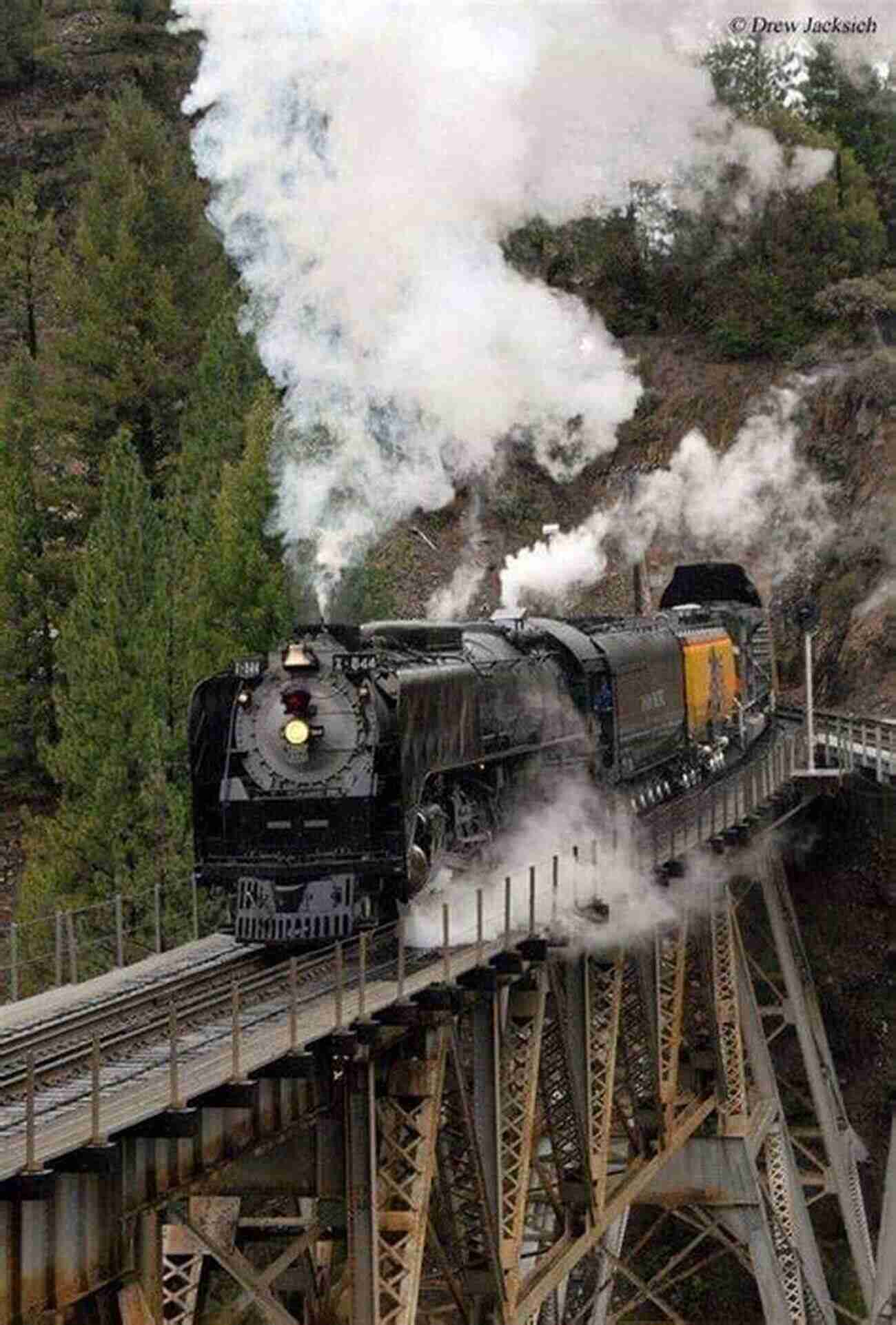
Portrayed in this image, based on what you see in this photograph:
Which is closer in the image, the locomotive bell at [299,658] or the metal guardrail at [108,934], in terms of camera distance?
the locomotive bell at [299,658]

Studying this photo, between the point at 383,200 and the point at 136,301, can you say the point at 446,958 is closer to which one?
the point at 383,200

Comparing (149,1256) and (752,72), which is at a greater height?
(752,72)

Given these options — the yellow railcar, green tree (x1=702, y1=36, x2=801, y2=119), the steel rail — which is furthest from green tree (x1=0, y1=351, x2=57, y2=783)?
the steel rail

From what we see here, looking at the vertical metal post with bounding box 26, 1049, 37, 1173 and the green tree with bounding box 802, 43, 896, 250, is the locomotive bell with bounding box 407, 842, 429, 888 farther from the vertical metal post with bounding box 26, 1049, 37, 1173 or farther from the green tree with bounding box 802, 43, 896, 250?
the green tree with bounding box 802, 43, 896, 250

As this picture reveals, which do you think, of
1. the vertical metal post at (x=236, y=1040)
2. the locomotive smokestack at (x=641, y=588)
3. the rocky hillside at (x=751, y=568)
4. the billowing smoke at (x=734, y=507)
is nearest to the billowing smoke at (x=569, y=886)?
the vertical metal post at (x=236, y=1040)

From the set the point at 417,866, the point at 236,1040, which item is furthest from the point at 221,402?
the point at 236,1040

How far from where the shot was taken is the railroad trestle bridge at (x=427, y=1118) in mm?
10906

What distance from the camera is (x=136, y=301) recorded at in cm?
4806

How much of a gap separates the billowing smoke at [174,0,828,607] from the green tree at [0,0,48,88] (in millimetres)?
37395

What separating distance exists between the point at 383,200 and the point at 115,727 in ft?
34.4

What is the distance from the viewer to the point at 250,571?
35000 mm

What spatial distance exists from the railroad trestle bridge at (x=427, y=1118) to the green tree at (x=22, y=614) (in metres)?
17.3

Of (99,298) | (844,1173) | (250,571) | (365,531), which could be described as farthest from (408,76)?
(99,298)

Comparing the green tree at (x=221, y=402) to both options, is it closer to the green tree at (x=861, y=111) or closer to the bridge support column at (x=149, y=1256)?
the green tree at (x=861, y=111)
